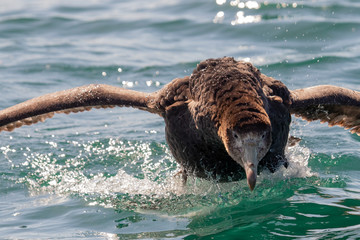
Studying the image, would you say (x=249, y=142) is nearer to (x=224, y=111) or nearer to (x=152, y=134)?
(x=224, y=111)

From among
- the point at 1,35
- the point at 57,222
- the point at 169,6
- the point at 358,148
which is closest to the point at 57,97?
the point at 57,222

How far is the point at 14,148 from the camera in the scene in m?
11.3

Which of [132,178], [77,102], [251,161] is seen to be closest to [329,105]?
[251,161]

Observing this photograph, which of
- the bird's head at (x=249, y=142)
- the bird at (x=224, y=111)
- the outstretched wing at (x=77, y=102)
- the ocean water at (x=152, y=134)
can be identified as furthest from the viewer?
the outstretched wing at (x=77, y=102)

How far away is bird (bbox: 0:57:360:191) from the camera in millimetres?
6652

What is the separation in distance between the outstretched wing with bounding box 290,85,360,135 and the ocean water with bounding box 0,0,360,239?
28.8 inches

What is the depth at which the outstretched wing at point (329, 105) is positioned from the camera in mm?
8573

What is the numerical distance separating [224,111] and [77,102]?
2.86 metres

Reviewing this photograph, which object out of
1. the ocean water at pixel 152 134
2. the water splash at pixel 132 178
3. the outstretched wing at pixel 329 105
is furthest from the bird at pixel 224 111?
the ocean water at pixel 152 134

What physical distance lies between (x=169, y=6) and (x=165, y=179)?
12277 mm

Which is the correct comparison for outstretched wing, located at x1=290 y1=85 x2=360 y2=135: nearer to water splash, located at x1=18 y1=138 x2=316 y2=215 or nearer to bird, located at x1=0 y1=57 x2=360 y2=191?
bird, located at x1=0 y1=57 x2=360 y2=191

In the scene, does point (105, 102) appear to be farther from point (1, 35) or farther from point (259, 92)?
point (1, 35)

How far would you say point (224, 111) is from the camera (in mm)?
6824

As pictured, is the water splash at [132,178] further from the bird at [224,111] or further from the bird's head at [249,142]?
the bird's head at [249,142]
